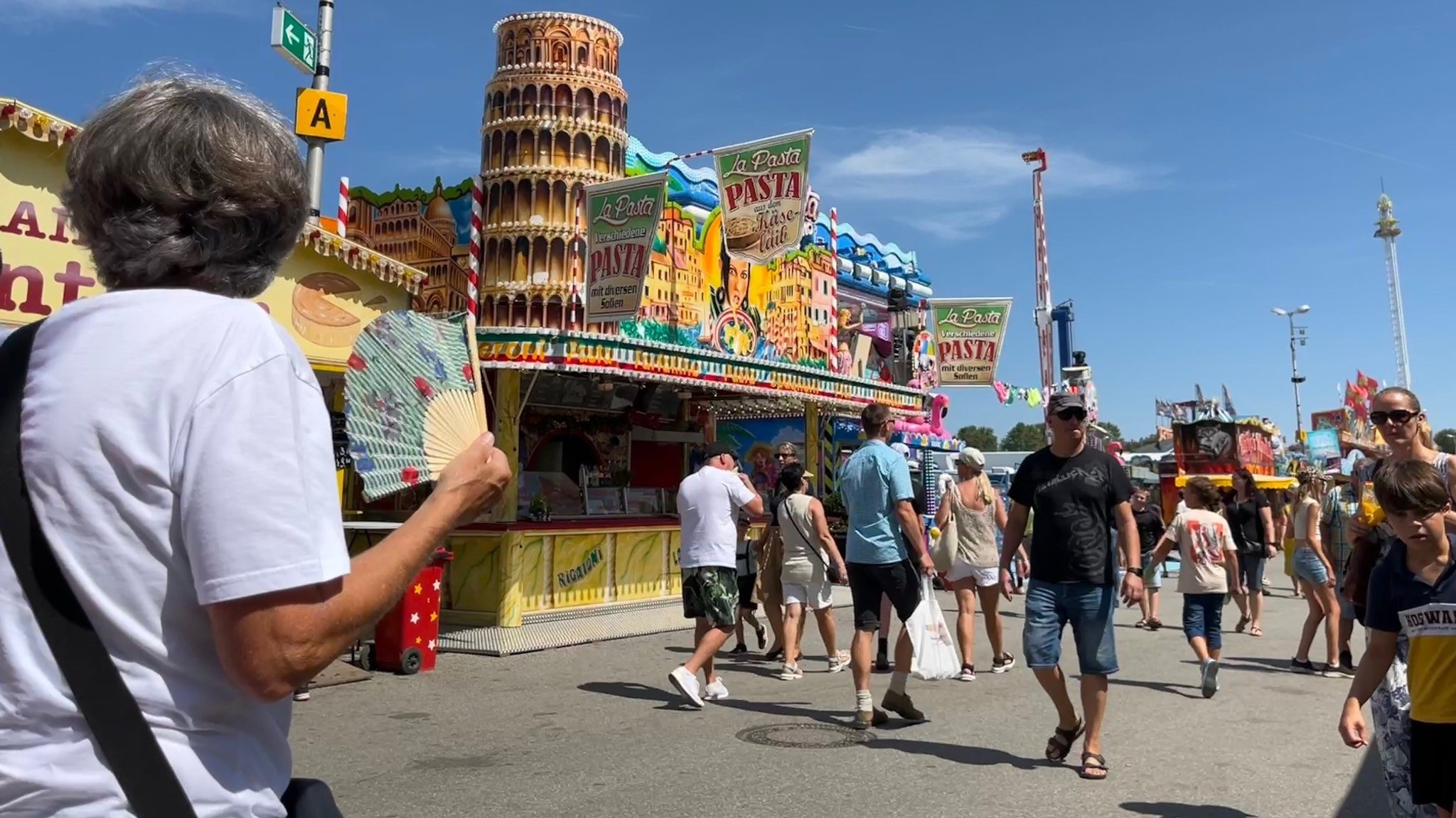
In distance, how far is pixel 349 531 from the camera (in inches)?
379

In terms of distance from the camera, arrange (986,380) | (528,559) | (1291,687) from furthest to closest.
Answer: (986,380) → (528,559) → (1291,687)

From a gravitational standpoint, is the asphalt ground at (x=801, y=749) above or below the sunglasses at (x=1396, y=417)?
below

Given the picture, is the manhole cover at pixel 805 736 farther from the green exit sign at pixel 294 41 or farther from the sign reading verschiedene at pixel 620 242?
the green exit sign at pixel 294 41

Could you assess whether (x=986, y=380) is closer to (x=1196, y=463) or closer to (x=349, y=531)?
(x=349, y=531)

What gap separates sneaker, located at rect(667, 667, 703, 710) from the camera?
284 inches

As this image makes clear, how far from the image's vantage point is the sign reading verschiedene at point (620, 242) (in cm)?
1152

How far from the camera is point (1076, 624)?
578 centimetres

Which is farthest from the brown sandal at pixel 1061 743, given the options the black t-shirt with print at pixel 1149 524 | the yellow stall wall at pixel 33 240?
the black t-shirt with print at pixel 1149 524

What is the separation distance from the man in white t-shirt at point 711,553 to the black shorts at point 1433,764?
4.62 metres

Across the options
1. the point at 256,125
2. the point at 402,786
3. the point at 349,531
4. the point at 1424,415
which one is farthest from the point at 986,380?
the point at 256,125

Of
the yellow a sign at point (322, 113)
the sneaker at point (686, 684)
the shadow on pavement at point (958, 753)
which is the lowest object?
the shadow on pavement at point (958, 753)

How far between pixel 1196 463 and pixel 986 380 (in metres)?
13.4

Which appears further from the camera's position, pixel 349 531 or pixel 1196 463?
pixel 1196 463

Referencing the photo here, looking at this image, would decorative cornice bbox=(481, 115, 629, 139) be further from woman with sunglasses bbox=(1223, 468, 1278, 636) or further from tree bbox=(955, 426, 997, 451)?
tree bbox=(955, 426, 997, 451)
